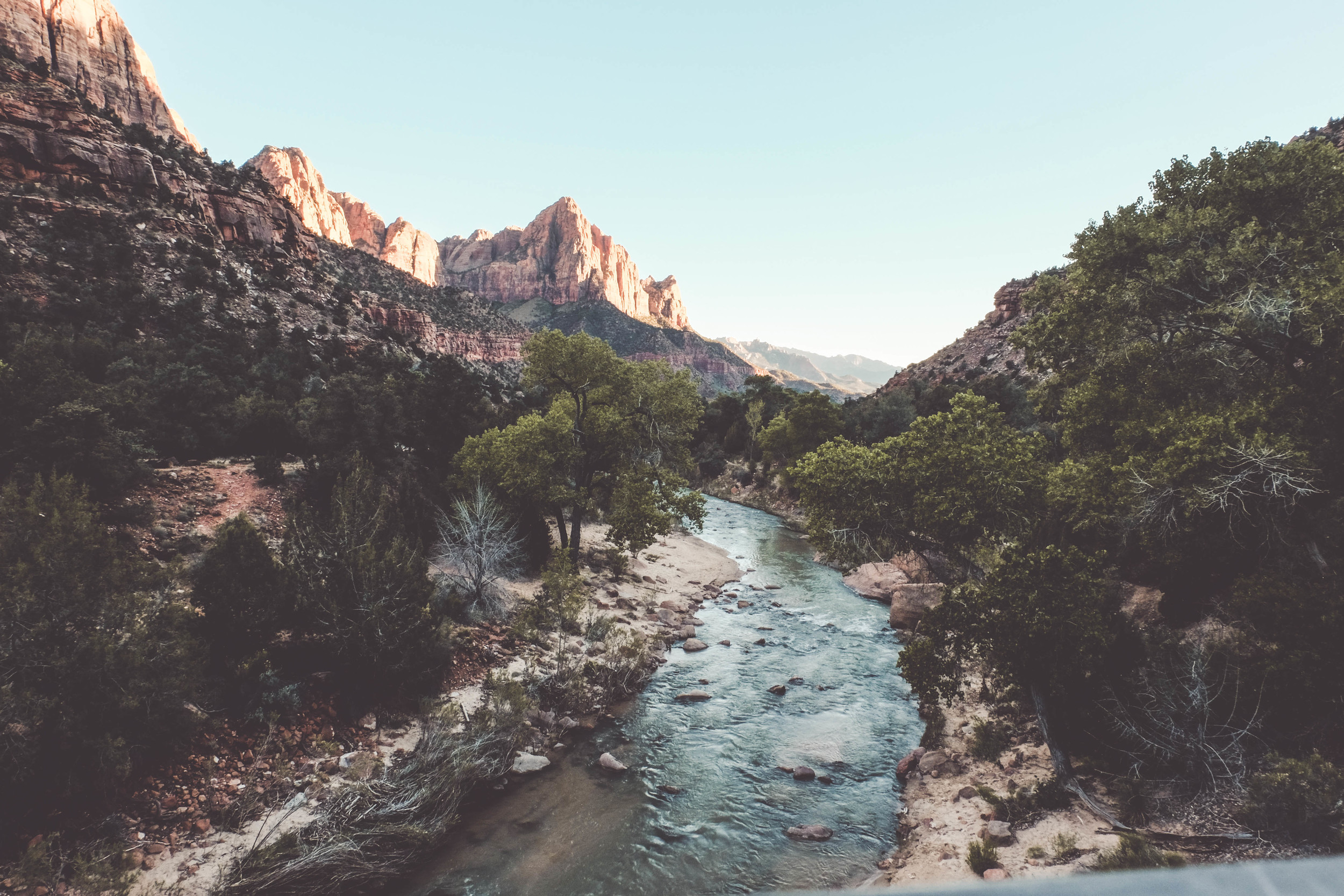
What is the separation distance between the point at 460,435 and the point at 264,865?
19854 mm

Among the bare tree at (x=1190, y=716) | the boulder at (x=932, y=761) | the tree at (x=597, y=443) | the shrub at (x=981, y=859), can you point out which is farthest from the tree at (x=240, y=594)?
the bare tree at (x=1190, y=716)

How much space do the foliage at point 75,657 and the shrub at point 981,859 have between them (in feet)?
42.0

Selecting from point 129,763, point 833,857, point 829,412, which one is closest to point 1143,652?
point 833,857

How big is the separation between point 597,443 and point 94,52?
4345 inches

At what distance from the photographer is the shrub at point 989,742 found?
1209 centimetres

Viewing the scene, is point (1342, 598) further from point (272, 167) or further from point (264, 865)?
point (272, 167)

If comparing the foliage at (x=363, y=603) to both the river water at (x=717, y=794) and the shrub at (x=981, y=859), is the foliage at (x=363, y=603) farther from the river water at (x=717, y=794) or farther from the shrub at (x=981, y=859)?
the shrub at (x=981, y=859)

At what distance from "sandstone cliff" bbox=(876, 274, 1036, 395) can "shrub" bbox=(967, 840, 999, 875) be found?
227 feet

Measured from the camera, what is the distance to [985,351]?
79188 millimetres

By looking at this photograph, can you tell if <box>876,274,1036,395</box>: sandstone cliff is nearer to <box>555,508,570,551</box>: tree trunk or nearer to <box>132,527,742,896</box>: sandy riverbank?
<box>132,527,742,896</box>: sandy riverbank

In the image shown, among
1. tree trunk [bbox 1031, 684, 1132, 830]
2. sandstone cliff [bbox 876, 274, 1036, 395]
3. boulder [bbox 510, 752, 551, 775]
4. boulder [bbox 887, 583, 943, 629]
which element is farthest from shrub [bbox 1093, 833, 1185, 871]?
sandstone cliff [bbox 876, 274, 1036, 395]

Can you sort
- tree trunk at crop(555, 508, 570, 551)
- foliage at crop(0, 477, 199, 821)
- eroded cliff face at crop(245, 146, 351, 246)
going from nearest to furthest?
foliage at crop(0, 477, 199, 821) < tree trunk at crop(555, 508, 570, 551) < eroded cliff face at crop(245, 146, 351, 246)

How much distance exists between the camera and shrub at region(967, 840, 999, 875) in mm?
8875

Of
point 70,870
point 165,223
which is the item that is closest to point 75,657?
point 70,870
